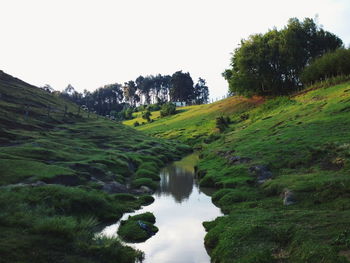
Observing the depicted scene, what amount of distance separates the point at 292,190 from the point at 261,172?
904 centimetres

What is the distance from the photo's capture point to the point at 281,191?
2834 centimetres

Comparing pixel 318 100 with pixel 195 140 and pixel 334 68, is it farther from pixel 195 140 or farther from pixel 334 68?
pixel 195 140

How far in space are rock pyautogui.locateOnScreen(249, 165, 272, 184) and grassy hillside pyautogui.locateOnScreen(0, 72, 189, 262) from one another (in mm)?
12585

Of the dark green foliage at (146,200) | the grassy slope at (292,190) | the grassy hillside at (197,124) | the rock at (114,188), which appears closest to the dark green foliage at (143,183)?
the rock at (114,188)

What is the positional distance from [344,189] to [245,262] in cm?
1160

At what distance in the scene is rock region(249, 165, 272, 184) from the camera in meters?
34.0

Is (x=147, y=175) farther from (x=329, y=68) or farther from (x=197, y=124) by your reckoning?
(x=197, y=124)

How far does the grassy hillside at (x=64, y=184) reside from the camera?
17.5 meters

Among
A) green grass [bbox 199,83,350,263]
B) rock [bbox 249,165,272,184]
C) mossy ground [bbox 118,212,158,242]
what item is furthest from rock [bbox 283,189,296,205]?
mossy ground [bbox 118,212,158,242]

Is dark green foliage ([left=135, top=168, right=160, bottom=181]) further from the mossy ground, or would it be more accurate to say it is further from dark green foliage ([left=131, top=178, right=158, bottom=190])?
the mossy ground

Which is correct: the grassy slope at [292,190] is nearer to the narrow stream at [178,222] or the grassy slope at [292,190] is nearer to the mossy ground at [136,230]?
the narrow stream at [178,222]

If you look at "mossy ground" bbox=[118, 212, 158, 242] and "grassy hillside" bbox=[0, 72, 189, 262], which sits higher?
"grassy hillside" bbox=[0, 72, 189, 262]

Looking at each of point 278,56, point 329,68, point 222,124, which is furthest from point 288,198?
point 278,56

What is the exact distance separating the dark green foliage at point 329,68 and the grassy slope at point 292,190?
22.9m
